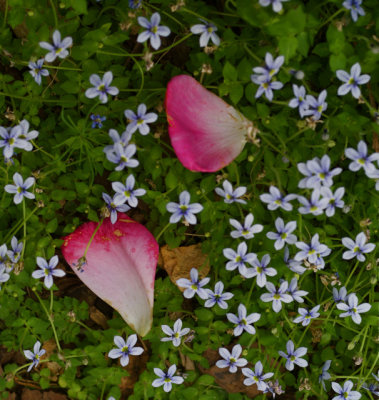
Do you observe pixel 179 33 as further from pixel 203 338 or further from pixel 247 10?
pixel 203 338

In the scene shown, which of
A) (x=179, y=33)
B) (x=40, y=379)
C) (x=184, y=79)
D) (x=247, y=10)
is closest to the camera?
(x=247, y=10)

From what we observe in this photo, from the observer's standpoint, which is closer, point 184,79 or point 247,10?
point 247,10

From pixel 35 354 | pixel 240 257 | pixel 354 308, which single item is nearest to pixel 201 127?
pixel 240 257

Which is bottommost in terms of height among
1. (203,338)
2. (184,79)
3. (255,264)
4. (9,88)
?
(203,338)

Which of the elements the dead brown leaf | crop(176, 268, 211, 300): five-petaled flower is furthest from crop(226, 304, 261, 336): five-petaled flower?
the dead brown leaf

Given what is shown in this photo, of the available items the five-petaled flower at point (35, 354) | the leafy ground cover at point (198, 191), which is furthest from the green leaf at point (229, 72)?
the five-petaled flower at point (35, 354)

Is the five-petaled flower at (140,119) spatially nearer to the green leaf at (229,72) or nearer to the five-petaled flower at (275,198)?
the green leaf at (229,72)

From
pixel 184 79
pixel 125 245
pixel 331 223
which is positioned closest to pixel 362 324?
pixel 331 223
